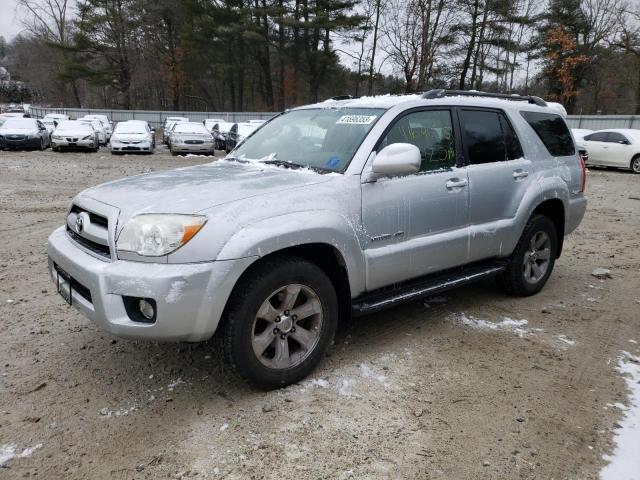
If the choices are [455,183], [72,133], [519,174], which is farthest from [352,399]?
[72,133]

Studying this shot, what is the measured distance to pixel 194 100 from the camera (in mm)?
54500

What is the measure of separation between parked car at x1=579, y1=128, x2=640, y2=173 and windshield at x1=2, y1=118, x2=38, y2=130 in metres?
21.2

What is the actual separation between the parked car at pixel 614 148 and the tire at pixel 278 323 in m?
17.6

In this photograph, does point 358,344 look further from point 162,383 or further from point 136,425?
point 136,425

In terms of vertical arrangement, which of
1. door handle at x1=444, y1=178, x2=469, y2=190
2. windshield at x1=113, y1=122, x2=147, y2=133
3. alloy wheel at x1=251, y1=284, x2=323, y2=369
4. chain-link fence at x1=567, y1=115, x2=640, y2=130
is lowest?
alloy wheel at x1=251, y1=284, x2=323, y2=369

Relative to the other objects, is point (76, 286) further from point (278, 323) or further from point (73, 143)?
point (73, 143)

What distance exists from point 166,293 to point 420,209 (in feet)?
6.32

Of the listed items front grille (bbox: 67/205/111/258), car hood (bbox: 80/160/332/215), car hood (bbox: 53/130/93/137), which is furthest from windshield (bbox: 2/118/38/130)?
front grille (bbox: 67/205/111/258)

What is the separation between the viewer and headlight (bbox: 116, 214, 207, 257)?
9.02 feet

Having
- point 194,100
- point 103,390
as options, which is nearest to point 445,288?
point 103,390

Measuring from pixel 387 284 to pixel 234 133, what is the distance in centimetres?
1900

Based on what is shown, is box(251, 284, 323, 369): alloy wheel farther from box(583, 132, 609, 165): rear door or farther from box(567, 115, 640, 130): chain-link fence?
box(567, 115, 640, 130): chain-link fence

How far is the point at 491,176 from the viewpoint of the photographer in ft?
14.1

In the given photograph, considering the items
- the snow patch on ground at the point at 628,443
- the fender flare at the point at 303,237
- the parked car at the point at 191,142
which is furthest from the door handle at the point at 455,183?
the parked car at the point at 191,142
